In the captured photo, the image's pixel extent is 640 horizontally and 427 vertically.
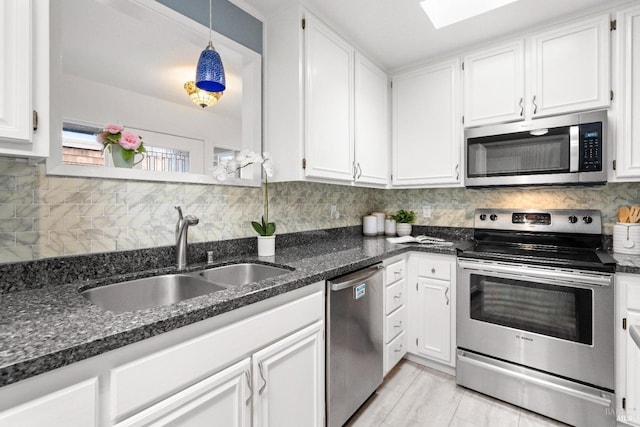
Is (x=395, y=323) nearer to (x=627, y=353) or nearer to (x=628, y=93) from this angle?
(x=627, y=353)

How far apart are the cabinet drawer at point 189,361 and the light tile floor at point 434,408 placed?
0.99 meters

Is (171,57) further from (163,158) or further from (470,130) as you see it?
(470,130)

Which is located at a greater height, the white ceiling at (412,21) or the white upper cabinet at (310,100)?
the white ceiling at (412,21)

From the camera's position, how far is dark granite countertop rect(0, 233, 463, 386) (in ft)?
2.13

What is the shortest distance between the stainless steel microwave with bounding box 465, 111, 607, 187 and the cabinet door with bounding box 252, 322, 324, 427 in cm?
175

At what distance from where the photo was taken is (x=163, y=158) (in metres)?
3.87

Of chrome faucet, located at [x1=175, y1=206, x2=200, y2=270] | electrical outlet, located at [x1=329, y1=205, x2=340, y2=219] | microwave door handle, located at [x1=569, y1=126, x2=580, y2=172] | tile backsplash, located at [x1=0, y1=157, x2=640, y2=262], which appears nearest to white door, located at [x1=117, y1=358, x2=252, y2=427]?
chrome faucet, located at [x1=175, y1=206, x2=200, y2=270]

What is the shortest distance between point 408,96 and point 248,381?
255 centimetres

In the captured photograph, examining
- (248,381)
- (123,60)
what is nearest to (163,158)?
(123,60)

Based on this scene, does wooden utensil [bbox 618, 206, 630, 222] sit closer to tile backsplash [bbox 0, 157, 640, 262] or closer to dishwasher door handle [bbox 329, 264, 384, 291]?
tile backsplash [bbox 0, 157, 640, 262]

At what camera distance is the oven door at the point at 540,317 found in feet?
5.35

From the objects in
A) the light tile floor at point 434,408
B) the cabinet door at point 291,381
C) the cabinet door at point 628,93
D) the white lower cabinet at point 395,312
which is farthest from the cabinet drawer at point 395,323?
the cabinet door at point 628,93

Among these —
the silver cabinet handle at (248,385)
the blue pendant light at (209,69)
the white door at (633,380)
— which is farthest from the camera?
the white door at (633,380)

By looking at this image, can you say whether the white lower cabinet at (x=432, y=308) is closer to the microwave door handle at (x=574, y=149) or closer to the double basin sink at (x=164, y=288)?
the microwave door handle at (x=574, y=149)
